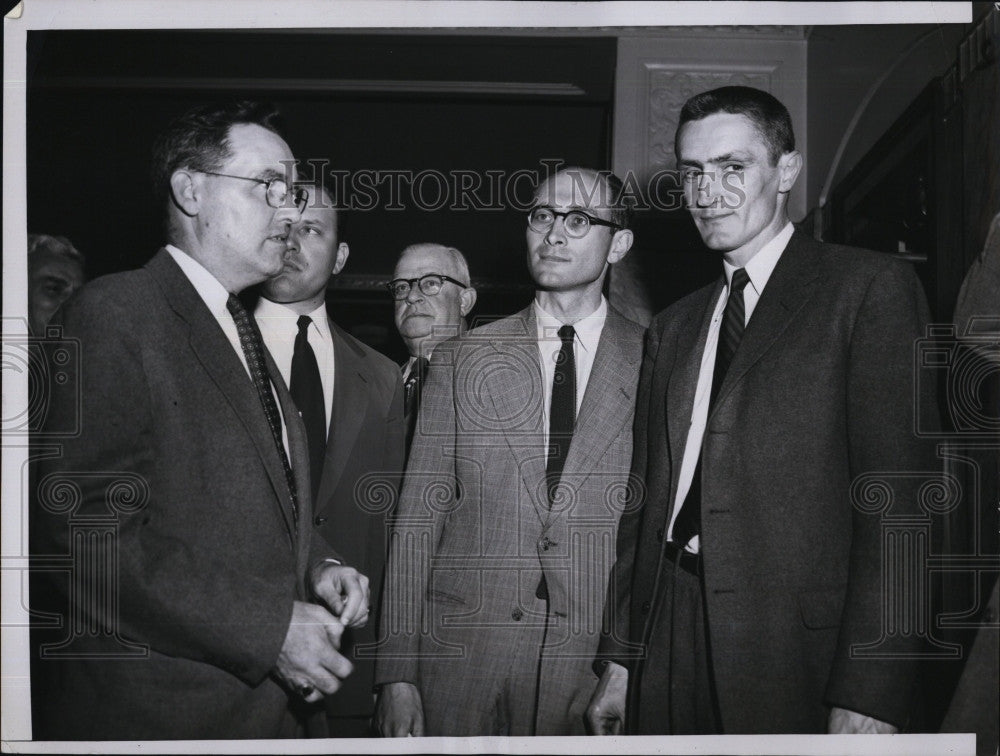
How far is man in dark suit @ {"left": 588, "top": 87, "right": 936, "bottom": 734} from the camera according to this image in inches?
86.8

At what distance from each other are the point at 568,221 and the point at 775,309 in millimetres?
575

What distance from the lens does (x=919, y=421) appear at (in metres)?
2.32

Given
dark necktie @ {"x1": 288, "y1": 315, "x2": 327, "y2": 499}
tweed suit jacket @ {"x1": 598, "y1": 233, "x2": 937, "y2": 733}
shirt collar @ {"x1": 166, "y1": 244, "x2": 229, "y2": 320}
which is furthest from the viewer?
dark necktie @ {"x1": 288, "y1": 315, "x2": 327, "y2": 499}

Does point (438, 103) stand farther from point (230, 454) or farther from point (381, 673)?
point (381, 673)

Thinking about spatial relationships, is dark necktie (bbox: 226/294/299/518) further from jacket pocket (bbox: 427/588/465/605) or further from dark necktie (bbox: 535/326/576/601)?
dark necktie (bbox: 535/326/576/601)

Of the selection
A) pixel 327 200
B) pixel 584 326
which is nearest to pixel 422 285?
pixel 327 200

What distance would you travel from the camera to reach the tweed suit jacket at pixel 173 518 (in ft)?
7.29

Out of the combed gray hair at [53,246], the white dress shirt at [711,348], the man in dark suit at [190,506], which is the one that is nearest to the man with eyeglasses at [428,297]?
the man in dark suit at [190,506]

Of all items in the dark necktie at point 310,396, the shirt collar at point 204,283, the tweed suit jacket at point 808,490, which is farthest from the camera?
the dark necktie at point 310,396

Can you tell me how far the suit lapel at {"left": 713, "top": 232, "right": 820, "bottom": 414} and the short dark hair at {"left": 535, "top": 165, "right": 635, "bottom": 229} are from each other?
414 mm

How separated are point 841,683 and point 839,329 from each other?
0.80m

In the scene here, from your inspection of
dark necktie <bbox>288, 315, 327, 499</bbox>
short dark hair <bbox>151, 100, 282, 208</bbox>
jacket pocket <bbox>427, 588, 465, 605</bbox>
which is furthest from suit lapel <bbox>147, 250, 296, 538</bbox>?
jacket pocket <bbox>427, 588, 465, 605</bbox>

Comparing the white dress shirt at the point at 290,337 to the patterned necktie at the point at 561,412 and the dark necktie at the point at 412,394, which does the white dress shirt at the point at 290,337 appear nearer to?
the dark necktie at the point at 412,394

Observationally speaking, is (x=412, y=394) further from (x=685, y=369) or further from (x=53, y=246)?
(x=53, y=246)
